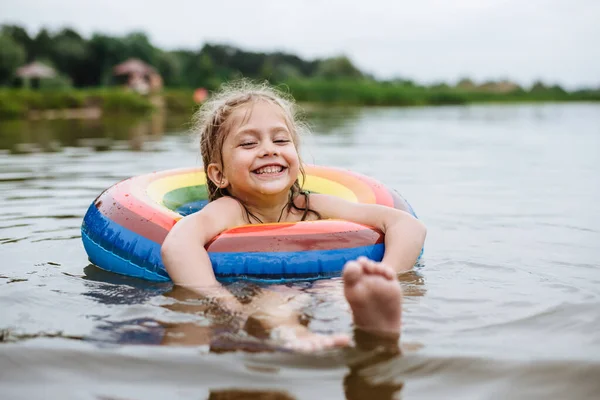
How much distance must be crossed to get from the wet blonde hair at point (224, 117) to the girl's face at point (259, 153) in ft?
0.13

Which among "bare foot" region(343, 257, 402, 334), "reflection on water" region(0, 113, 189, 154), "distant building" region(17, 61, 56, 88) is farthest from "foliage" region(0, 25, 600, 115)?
"bare foot" region(343, 257, 402, 334)

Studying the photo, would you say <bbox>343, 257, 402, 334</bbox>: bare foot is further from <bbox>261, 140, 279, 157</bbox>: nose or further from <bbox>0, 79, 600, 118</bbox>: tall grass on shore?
<bbox>0, 79, 600, 118</bbox>: tall grass on shore

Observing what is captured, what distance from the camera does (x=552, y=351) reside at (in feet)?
7.00

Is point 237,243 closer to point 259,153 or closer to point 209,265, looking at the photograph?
point 209,265

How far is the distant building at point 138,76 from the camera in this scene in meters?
34.4

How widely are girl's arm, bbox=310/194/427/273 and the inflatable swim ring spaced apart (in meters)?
0.07

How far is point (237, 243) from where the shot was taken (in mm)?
2973

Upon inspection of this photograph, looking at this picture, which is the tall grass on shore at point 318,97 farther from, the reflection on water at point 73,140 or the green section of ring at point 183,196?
the green section of ring at point 183,196

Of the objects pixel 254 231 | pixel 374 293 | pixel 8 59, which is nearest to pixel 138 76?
pixel 8 59

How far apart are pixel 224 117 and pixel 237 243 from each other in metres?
0.68

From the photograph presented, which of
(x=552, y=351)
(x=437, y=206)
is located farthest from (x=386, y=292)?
(x=437, y=206)

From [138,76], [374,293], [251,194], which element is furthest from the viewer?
[138,76]

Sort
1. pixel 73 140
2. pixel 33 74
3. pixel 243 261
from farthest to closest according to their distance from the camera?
pixel 33 74
pixel 73 140
pixel 243 261

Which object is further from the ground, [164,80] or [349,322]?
[164,80]
